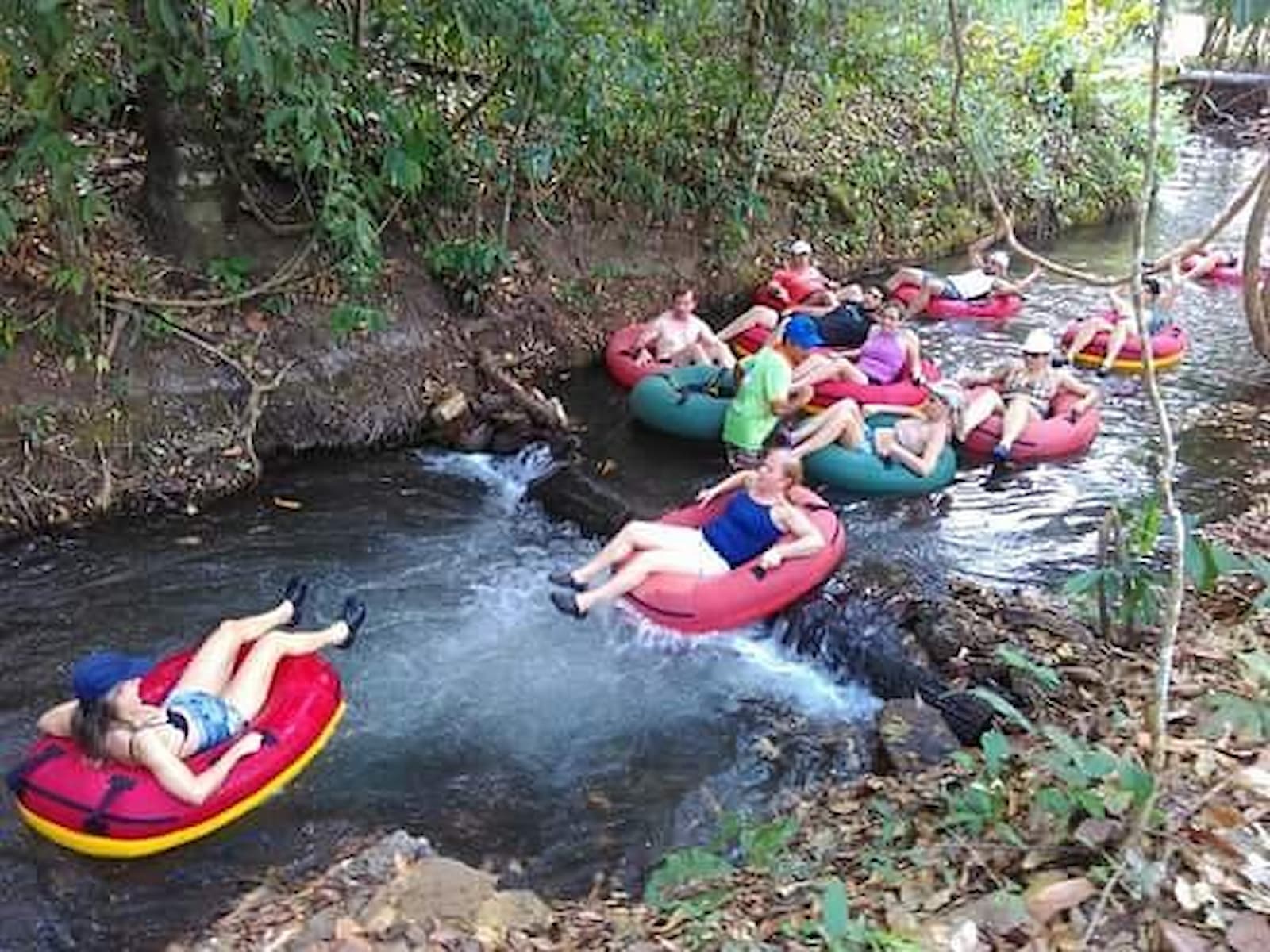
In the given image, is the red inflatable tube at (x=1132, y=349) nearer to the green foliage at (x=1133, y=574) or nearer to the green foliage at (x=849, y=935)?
the green foliage at (x=1133, y=574)

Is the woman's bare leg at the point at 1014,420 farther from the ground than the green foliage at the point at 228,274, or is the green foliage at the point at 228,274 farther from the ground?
the green foliage at the point at 228,274

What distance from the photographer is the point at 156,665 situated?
225 inches

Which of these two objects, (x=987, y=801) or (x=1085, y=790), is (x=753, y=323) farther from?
(x=1085, y=790)

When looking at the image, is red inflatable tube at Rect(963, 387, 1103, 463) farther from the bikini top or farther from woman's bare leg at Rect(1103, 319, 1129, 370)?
the bikini top

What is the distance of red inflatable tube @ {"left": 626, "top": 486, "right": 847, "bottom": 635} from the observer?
21.2 ft

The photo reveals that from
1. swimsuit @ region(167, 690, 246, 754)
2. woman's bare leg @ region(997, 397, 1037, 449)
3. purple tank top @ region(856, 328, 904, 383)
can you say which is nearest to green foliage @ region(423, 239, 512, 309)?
purple tank top @ region(856, 328, 904, 383)

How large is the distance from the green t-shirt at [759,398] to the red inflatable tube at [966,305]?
13.5 ft

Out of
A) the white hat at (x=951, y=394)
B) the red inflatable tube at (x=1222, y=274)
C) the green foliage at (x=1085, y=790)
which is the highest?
the green foliage at (x=1085, y=790)

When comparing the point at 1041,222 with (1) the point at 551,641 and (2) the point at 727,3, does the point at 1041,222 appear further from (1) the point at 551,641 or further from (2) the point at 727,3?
(1) the point at 551,641

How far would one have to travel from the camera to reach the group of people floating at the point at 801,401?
21.9ft

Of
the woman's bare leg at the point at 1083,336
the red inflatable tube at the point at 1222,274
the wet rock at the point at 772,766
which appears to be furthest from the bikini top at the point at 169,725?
the red inflatable tube at the point at 1222,274

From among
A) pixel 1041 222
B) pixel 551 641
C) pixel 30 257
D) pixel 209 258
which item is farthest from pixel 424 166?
pixel 1041 222

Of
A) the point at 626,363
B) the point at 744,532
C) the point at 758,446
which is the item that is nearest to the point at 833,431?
the point at 758,446

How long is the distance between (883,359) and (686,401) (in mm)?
1644
